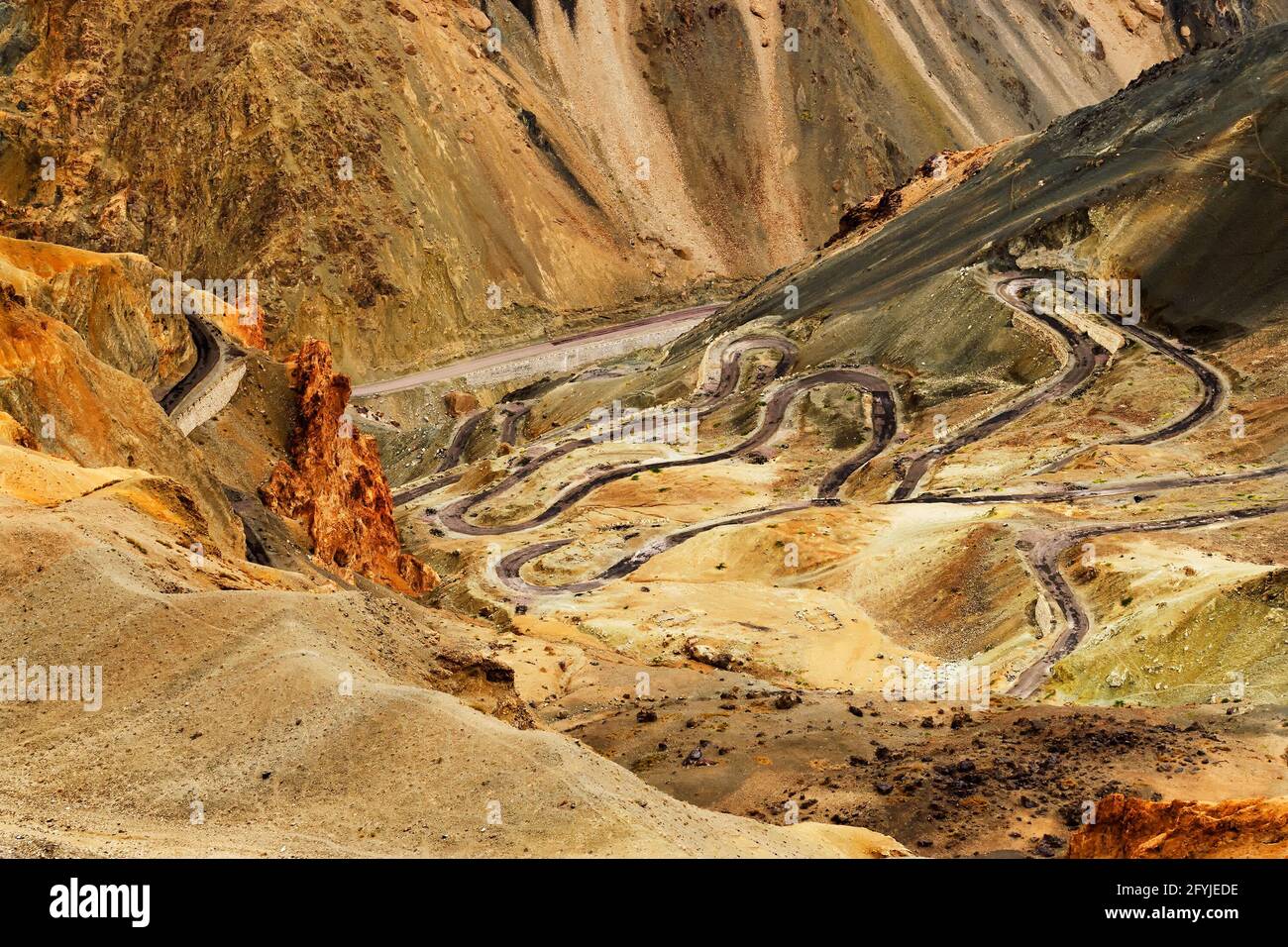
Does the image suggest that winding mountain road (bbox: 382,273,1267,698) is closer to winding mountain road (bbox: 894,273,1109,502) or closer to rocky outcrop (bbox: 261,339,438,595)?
winding mountain road (bbox: 894,273,1109,502)

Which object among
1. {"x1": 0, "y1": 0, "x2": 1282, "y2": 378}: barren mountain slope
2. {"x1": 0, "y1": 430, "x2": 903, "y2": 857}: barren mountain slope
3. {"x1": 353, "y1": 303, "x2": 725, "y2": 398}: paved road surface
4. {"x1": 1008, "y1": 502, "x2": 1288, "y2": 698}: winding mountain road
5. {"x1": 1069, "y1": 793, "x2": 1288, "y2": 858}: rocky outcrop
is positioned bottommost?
{"x1": 1069, "y1": 793, "x2": 1288, "y2": 858}: rocky outcrop

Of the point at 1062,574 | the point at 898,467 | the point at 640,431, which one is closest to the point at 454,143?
the point at 640,431

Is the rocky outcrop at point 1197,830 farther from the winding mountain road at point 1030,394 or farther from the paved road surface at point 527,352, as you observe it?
the paved road surface at point 527,352

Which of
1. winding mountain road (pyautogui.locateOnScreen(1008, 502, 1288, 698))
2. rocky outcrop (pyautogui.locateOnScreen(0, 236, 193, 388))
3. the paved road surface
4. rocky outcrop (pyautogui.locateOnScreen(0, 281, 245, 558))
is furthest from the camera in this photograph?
the paved road surface

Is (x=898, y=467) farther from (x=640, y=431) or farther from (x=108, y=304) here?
(x=108, y=304)

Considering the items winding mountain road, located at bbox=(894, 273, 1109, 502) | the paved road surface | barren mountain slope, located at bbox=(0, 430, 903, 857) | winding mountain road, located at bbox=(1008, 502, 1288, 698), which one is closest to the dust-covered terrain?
barren mountain slope, located at bbox=(0, 430, 903, 857)

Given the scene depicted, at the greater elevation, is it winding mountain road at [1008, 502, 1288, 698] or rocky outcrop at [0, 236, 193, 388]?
rocky outcrop at [0, 236, 193, 388]

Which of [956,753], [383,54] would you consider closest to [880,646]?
[956,753]
